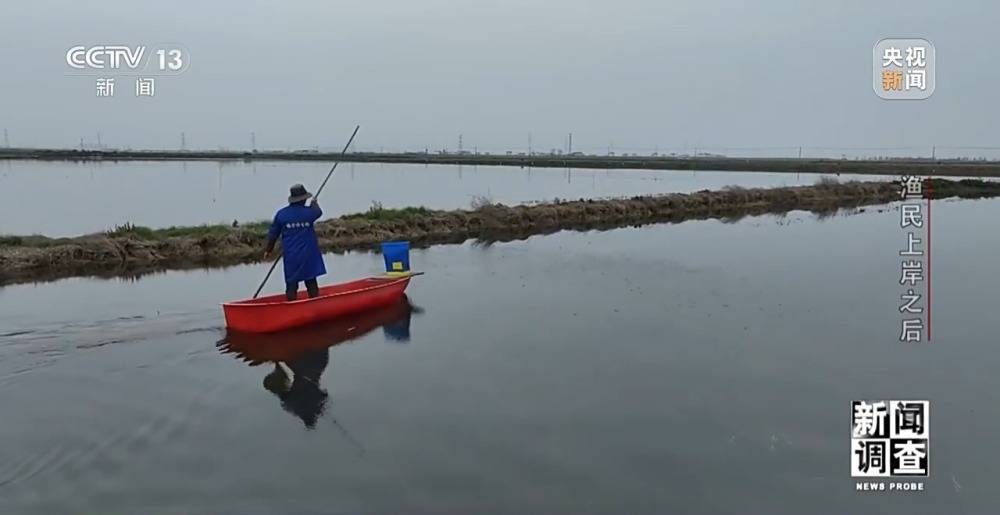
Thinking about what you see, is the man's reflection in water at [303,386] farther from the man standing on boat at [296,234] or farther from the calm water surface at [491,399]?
the man standing on boat at [296,234]

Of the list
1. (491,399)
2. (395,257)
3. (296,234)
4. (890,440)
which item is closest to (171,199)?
(395,257)

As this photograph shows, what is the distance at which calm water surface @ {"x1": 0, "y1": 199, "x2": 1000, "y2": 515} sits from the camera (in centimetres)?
453

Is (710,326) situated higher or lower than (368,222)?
lower

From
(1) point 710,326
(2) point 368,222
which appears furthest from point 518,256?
(1) point 710,326

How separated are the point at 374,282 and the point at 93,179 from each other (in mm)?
33205

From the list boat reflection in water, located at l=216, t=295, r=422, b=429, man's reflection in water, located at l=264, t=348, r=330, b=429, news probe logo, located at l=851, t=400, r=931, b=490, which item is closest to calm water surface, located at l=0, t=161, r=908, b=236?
boat reflection in water, located at l=216, t=295, r=422, b=429

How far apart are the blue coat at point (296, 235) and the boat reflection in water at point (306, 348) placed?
2.45 feet

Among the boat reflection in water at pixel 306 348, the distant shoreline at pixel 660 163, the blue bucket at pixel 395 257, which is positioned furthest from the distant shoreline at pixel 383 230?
the distant shoreline at pixel 660 163

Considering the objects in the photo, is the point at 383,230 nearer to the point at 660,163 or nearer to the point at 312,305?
the point at 312,305

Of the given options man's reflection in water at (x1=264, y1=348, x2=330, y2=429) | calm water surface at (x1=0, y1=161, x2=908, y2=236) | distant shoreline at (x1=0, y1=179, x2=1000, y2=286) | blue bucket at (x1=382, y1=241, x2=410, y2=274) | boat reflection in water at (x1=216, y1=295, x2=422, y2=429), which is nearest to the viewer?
man's reflection in water at (x1=264, y1=348, x2=330, y2=429)

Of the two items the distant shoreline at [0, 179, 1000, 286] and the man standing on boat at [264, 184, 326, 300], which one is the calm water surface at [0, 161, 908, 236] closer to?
the distant shoreline at [0, 179, 1000, 286]

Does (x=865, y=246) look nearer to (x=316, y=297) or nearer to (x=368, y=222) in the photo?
(x=368, y=222)

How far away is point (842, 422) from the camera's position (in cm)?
577

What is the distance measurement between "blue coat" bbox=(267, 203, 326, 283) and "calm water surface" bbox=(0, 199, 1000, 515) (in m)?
0.91
